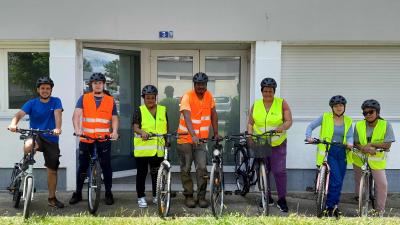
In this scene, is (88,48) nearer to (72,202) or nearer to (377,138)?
(72,202)

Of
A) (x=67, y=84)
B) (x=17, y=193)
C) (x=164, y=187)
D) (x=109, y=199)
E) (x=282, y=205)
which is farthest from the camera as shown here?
(x=67, y=84)

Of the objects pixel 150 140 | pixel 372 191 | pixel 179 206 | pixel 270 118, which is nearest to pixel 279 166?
pixel 270 118

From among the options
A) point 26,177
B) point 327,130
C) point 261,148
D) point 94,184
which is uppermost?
point 327,130

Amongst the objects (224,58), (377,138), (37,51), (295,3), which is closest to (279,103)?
(377,138)

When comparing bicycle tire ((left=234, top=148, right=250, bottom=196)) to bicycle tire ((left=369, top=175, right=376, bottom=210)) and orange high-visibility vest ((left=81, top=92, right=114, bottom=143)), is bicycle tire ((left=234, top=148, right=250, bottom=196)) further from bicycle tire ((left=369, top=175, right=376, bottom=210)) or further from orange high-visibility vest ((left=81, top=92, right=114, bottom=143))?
orange high-visibility vest ((left=81, top=92, right=114, bottom=143))

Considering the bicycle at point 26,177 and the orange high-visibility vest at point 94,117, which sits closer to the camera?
the bicycle at point 26,177

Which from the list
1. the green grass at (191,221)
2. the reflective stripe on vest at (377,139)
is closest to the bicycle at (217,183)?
the green grass at (191,221)

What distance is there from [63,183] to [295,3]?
4.98 m

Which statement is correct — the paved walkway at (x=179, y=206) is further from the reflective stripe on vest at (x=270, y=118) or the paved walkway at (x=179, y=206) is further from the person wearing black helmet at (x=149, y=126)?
the reflective stripe on vest at (x=270, y=118)

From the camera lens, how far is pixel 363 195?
618 centimetres

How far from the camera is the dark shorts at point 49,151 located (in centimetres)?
646

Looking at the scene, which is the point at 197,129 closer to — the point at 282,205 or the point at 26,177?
the point at 282,205

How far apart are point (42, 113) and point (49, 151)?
0.56 m

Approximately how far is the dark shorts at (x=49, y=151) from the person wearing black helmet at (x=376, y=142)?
4.30 metres
